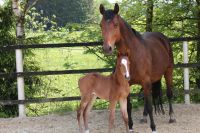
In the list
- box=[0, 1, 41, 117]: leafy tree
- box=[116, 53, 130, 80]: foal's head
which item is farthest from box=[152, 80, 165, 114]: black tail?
box=[0, 1, 41, 117]: leafy tree

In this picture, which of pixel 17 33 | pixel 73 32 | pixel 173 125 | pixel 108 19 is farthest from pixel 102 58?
pixel 108 19

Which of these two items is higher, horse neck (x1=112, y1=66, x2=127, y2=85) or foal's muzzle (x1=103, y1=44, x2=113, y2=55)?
foal's muzzle (x1=103, y1=44, x2=113, y2=55)

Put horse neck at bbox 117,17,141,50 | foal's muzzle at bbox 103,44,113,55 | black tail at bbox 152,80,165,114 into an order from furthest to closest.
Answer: black tail at bbox 152,80,165,114 → horse neck at bbox 117,17,141,50 → foal's muzzle at bbox 103,44,113,55

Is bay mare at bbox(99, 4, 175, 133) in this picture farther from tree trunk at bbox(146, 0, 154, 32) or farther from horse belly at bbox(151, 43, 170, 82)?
tree trunk at bbox(146, 0, 154, 32)

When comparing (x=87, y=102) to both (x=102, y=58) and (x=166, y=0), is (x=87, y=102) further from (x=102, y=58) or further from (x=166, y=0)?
(x=166, y=0)

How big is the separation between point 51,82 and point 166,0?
3.28m

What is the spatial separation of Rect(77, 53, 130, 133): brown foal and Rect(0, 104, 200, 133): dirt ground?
28.1 inches

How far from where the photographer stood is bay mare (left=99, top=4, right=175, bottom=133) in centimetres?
501

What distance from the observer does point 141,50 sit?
5656 millimetres

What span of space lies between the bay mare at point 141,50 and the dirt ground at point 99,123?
0.98ft

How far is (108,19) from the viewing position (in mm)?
4992

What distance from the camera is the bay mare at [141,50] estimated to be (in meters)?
5.01

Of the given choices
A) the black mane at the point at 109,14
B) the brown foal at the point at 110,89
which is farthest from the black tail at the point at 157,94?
the black mane at the point at 109,14

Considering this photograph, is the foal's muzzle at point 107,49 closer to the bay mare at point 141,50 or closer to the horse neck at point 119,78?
the bay mare at point 141,50
